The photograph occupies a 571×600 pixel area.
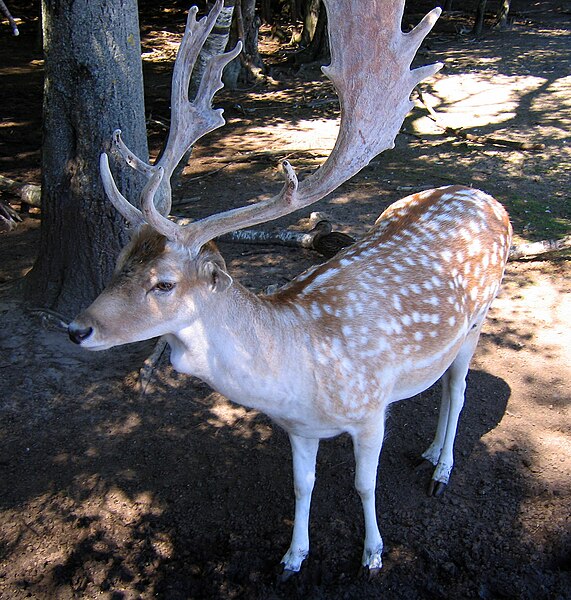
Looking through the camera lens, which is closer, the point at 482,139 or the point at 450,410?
the point at 450,410

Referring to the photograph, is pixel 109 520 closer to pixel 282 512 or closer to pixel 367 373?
pixel 282 512

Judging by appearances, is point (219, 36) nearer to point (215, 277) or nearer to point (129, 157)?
point (129, 157)

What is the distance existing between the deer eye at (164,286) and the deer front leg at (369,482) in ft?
3.66

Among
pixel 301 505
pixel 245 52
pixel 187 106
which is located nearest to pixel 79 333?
pixel 187 106

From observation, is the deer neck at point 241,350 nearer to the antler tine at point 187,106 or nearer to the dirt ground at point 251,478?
the antler tine at point 187,106

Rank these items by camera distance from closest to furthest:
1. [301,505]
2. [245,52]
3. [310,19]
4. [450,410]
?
[301,505] < [450,410] < [245,52] < [310,19]

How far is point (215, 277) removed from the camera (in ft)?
8.52

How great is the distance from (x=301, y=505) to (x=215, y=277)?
4.48 ft

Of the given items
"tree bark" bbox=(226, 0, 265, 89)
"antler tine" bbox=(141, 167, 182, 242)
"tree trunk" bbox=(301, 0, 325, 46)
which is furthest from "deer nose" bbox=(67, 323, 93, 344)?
"tree trunk" bbox=(301, 0, 325, 46)

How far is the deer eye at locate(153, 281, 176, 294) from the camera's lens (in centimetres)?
253

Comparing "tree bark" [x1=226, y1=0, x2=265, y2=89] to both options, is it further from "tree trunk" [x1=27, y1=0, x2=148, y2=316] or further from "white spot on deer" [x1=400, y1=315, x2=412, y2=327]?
"white spot on deer" [x1=400, y1=315, x2=412, y2=327]

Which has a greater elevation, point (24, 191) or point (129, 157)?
point (129, 157)

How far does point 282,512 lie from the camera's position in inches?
142

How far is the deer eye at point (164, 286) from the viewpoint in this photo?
8.29ft
